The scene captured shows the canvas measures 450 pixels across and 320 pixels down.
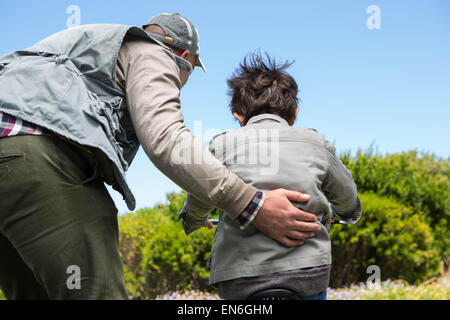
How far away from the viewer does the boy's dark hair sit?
246 cm

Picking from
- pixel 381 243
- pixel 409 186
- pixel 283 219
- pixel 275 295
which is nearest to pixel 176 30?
pixel 283 219

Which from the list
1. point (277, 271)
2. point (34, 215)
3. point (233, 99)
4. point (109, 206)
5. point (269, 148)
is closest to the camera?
point (34, 215)

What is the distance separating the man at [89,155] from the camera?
5.53 ft

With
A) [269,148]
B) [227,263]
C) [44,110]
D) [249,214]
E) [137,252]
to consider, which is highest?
[44,110]

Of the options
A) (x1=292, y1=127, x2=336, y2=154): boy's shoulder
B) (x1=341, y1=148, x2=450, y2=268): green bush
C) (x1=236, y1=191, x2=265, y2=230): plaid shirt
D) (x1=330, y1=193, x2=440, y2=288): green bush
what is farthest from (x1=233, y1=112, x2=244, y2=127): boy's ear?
(x1=341, y1=148, x2=450, y2=268): green bush

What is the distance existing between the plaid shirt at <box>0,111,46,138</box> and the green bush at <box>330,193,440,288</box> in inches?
230

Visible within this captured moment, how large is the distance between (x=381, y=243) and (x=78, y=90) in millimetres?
6482

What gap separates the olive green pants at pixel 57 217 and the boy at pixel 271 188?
530mm

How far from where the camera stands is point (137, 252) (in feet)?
25.4

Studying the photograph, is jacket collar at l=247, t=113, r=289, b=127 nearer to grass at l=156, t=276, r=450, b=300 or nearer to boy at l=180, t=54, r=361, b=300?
boy at l=180, t=54, r=361, b=300

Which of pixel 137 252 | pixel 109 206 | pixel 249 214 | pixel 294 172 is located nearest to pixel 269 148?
pixel 294 172

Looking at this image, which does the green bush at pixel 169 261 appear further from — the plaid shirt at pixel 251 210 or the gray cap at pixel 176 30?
the plaid shirt at pixel 251 210

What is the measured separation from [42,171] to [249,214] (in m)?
0.82

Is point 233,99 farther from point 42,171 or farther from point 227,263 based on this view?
point 42,171
